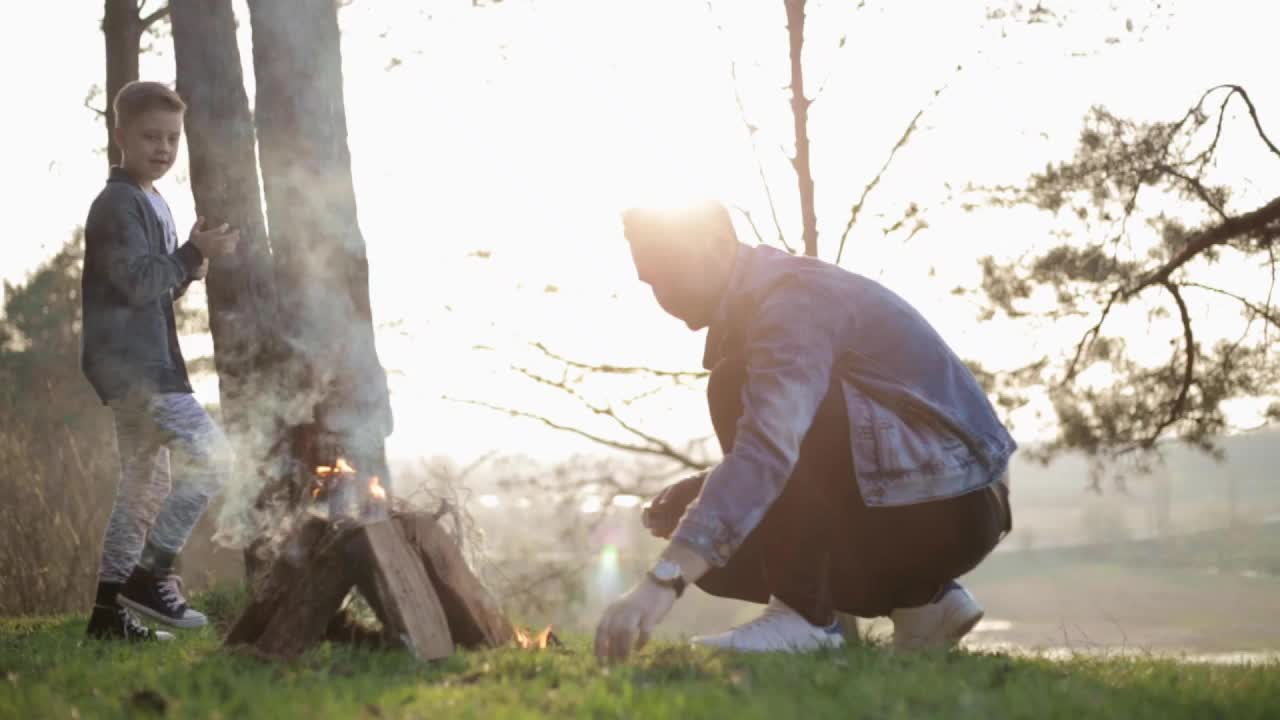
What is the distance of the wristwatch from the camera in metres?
3.13

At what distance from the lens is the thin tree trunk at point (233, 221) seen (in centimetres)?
599

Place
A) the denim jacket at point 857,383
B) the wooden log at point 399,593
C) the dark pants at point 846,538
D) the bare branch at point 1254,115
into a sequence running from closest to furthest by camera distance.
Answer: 1. the denim jacket at point 857,383
2. the dark pants at point 846,538
3. the wooden log at point 399,593
4. the bare branch at point 1254,115

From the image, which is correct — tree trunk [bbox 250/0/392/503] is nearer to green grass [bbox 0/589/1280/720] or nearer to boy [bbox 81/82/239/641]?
boy [bbox 81/82/239/641]

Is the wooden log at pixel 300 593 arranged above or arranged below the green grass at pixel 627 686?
above

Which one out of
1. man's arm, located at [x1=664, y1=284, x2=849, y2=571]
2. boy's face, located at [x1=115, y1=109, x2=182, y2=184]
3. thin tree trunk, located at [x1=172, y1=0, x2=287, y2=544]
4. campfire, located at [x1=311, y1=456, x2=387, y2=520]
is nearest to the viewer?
man's arm, located at [x1=664, y1=284, x2=849, y2=571]

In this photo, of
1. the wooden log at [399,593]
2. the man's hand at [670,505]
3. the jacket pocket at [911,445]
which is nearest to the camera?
the jacket pocket at [911,445]

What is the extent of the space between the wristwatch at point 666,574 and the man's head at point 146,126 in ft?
8.86

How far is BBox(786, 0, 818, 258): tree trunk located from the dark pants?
18.3 feet

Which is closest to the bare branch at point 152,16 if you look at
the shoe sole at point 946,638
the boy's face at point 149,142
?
the boy's face at point 149,142

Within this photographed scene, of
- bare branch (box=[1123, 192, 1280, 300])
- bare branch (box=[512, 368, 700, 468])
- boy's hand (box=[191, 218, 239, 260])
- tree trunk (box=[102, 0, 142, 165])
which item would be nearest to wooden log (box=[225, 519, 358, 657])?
boy's hand (box=[191, 218, 239, 260])

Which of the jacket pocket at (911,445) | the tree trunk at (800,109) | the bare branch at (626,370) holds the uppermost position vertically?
the tree trunk at (800,109)

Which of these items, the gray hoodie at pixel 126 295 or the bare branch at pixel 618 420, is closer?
the gray hoodie at pixel 126 295

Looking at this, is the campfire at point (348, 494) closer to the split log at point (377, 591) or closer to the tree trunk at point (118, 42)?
the split log at point (377, 591)

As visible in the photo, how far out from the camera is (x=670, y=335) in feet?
37.7
